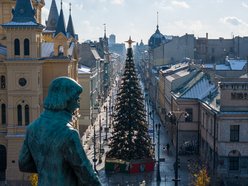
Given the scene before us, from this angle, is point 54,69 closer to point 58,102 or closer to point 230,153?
point 230,153

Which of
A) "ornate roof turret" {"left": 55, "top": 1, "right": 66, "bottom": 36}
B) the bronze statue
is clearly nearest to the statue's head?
the bronze statue

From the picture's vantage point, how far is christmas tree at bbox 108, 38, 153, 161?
178ft

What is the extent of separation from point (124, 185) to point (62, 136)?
41.4 meters

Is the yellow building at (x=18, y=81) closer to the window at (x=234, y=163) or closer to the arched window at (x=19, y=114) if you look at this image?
the arched window at (x=19, y=114)

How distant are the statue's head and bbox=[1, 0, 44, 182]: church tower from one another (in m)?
41.4

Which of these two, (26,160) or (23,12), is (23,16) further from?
(26,160)

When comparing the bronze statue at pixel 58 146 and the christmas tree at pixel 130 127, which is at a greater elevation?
the bronze statue at pixel 58 146

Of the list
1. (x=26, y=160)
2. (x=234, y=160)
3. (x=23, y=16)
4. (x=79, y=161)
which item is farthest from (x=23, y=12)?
(x=79, y=161)

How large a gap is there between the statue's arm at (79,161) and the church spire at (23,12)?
1671 inches

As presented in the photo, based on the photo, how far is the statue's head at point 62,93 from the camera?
295 inches

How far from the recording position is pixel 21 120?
48812mm

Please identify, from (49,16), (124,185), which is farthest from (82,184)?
(49,16)

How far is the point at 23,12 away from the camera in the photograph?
158 ft

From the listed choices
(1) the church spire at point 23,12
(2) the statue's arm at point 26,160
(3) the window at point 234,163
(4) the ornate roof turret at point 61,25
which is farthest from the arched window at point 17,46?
(2) the statue's arm at point 26,160
